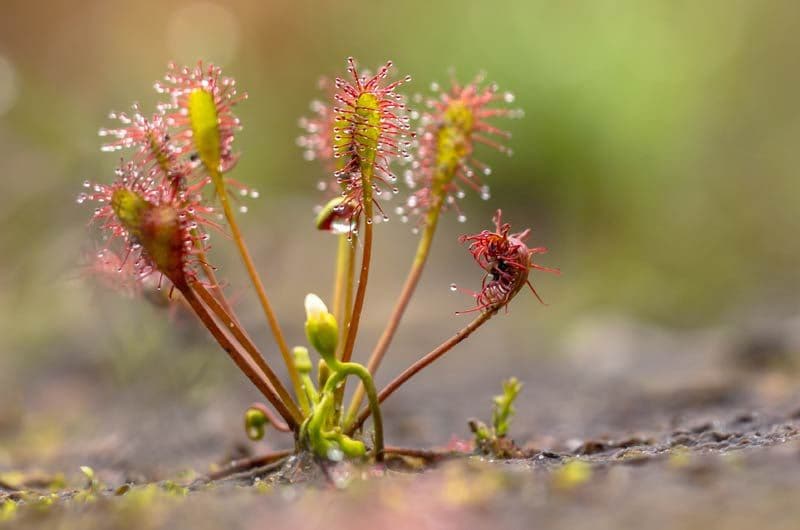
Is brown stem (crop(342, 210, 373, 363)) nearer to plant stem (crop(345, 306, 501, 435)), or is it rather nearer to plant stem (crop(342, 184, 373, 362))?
plant stem (crop(342, 184, 373, 362))

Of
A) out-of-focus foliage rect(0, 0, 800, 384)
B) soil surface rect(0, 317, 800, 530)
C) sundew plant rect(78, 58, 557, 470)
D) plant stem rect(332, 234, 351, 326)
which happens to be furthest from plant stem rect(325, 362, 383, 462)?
out-of-focus foliage rect(0, 0, 800, 384)

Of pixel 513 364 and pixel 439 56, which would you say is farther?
pixel 439 56

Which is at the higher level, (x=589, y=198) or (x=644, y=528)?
(x=589, y=198)

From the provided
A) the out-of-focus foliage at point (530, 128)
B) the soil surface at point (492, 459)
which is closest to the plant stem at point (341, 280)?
the soil surface at point (492, 459)

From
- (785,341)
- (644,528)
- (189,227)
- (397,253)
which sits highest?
(397,253)

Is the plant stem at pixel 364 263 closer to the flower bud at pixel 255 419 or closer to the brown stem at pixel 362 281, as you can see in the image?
the brown stem at pixel 362 281

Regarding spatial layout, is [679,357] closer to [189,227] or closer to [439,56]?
[189,227]

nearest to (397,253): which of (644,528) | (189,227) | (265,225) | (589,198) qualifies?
(265,225)
